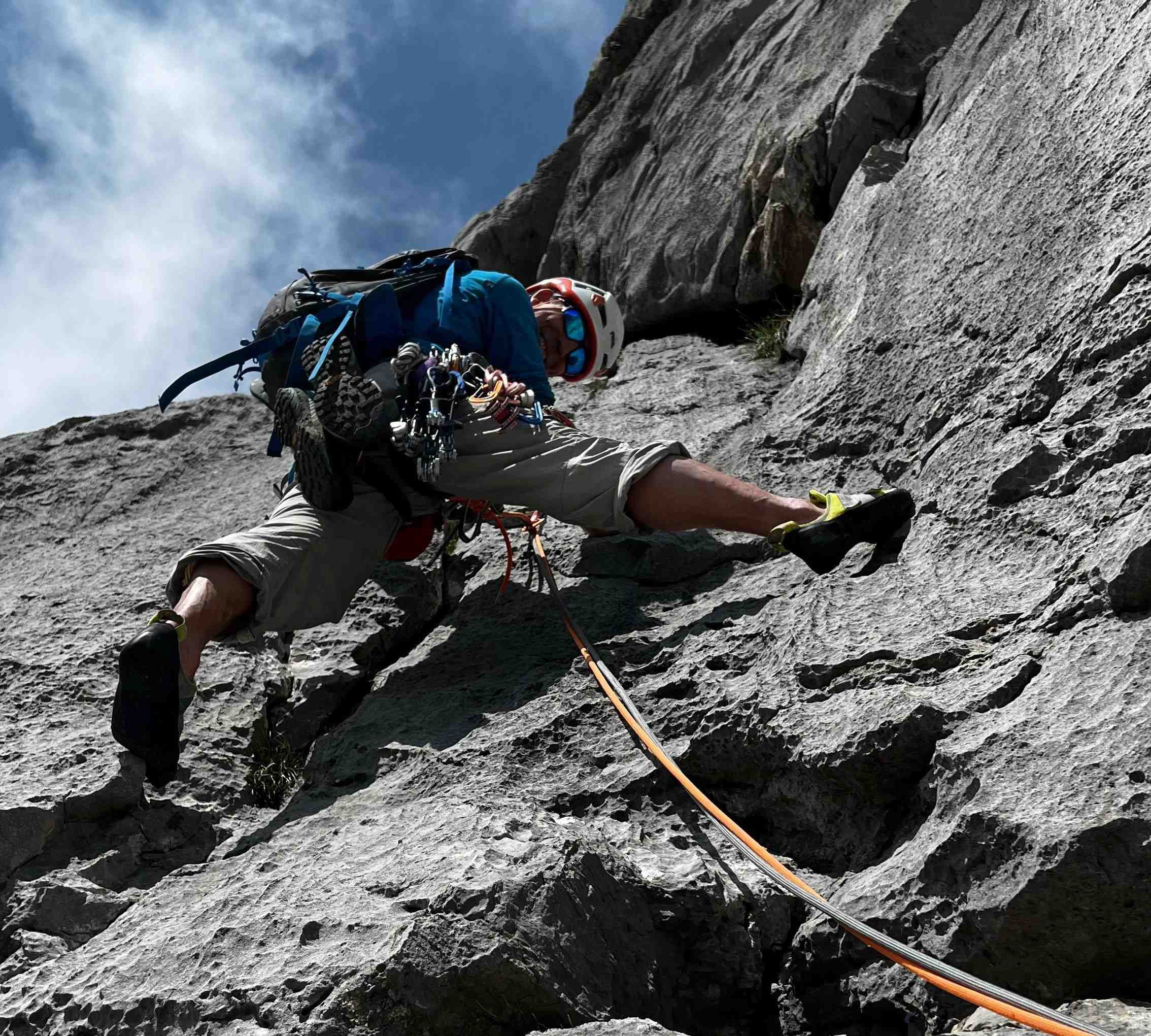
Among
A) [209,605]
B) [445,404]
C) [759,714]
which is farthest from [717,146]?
[759,714]

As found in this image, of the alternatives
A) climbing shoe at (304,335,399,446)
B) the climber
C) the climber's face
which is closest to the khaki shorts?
the climber

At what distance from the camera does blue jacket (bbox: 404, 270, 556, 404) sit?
4.70 m

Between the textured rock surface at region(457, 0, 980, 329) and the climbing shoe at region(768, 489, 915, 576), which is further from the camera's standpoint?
the textured rock surface at region(457, 0, 980, 329)

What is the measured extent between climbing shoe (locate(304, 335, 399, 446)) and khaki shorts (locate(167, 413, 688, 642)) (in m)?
0.29

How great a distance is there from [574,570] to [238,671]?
1.35m

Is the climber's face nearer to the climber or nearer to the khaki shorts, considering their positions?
the climber

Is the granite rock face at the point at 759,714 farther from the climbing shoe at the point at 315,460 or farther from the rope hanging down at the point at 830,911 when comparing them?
the climbing shoe at the point at 315,460

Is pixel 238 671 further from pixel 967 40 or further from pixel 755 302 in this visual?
pixel 967 40

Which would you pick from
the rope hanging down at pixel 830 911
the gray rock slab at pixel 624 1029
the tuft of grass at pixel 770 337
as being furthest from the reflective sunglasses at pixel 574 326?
the gray rock slab at pixel 624 1029

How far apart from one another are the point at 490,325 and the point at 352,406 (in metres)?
0.80

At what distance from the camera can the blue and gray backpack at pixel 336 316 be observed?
14.9 ft

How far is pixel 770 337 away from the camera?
22.1ft

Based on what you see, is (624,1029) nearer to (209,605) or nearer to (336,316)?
(209,605)

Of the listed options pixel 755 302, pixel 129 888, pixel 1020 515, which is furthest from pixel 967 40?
pixel 129 888
